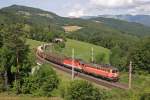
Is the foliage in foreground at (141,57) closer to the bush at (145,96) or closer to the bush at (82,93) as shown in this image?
the bush at (82,93)

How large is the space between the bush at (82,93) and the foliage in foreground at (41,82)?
26927 mm

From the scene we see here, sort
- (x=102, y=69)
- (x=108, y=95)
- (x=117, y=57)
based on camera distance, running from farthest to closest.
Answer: (x=117, y=57)
(x=102, y=69)
(x=108, y=95)

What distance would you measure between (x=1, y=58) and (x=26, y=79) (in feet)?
25.1

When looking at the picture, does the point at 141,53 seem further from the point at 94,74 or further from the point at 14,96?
the point at 14,96

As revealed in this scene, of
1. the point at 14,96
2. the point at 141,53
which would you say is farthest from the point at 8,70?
the point at 141,53

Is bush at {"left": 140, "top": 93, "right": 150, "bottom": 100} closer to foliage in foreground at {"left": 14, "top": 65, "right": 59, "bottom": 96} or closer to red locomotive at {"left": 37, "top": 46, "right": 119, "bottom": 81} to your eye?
foliage in foreground at {"left": 14, "top": 65, "right": 59, "bottom": 96}

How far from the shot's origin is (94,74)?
3949 inches

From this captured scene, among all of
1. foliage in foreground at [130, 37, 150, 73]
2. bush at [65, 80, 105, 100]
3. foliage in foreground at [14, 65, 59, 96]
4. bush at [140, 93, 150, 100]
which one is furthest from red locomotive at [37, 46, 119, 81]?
bush at [140, 93, 150, 100]

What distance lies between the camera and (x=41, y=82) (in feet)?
282

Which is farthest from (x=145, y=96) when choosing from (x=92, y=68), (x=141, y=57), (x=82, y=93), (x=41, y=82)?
(x=141, y=57)

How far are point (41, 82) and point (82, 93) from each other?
106ft

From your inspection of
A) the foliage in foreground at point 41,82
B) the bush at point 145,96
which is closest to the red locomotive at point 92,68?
the foliage in foreground at point 41,82

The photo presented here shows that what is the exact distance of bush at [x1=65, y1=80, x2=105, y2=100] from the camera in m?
54.7

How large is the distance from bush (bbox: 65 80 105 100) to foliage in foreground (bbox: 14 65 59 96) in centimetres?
2693
